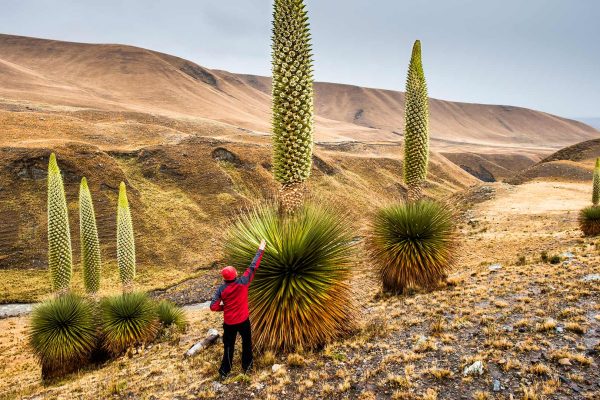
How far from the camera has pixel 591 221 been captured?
57.2 feet

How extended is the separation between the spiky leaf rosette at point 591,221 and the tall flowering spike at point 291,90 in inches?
705

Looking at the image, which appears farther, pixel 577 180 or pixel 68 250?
pixel 577 180

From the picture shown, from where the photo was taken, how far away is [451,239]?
10.1 m

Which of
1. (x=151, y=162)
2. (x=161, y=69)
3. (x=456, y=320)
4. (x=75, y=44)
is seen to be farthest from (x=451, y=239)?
(x=75, y=44)

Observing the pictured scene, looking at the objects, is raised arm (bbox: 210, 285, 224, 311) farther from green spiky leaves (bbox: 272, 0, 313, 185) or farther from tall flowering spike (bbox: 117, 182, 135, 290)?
tall flowering spike (bbox: 117, 182, 135, 290)

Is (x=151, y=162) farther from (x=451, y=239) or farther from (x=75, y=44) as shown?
(x=75, y=44)

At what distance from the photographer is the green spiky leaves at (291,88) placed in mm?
5855

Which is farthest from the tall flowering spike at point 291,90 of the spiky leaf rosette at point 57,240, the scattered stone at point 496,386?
the spiky leaf rosette at point 57,240

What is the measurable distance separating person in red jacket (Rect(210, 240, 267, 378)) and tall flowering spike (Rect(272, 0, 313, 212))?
152cm

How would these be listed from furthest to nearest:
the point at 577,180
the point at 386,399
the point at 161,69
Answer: the point at 161,69
the point at 577,180
the point at 386,399

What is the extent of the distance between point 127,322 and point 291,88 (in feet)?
32.5

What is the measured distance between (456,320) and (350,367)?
2.95 m

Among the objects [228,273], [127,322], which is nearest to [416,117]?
[228,273]

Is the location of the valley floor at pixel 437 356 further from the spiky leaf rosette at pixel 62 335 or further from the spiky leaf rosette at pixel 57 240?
the spiky leaf rosette at pixel 57 240
